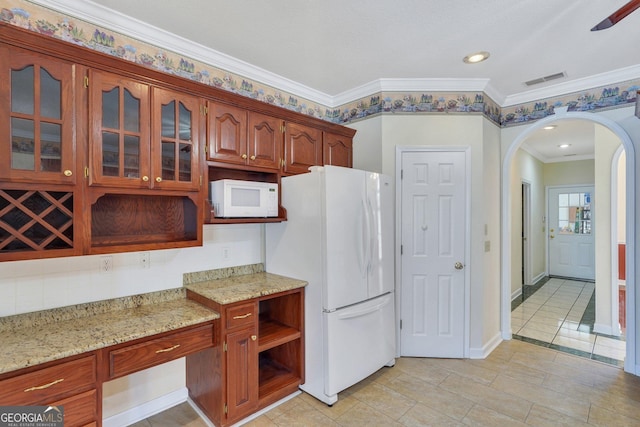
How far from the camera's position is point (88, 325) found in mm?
1804

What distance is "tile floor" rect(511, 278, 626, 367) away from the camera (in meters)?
3.28

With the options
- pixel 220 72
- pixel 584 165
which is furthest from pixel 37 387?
pixel 584 165

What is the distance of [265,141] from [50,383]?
1.92m

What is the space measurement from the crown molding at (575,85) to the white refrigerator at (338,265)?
192 cm

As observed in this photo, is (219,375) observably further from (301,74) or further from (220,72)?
(301,74)

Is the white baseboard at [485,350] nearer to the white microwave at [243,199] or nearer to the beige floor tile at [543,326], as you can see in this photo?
the beige floor tile at [543,326]

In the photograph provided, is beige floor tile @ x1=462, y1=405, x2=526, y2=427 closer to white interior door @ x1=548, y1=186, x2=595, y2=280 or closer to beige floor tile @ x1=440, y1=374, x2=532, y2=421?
beige floor tile @ x1=440, y1=374, x2=532, y2=421

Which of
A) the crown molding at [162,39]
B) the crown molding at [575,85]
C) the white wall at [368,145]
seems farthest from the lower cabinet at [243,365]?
the crown molding at [575,85]

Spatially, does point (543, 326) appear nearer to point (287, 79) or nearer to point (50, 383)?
point (287, 79)

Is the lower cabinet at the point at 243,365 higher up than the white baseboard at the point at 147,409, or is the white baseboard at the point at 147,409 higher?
the lower cabinet at the point at 243,365

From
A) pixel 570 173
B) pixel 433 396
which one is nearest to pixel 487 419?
pixel 433 396

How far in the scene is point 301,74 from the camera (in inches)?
117

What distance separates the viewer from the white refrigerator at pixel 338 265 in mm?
2346

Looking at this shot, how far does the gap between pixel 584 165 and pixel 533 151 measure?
4.97 feet
